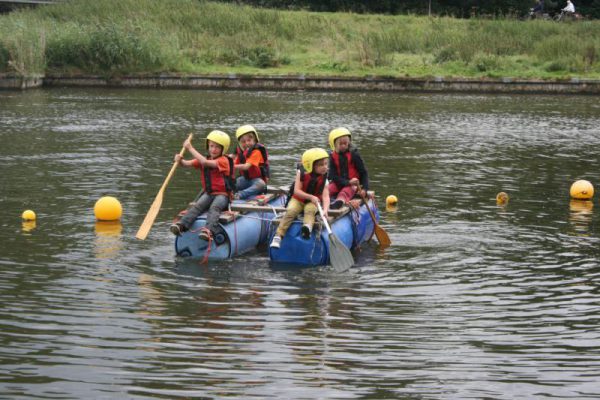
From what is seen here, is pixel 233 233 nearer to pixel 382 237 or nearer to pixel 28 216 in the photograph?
pixel 382 237

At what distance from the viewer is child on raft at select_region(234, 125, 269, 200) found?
16.4m

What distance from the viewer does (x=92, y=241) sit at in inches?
627

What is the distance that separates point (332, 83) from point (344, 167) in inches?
1072

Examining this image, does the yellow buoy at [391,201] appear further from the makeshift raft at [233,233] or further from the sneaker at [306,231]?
the sneaker at [306,231]

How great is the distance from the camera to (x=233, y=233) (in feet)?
48.0

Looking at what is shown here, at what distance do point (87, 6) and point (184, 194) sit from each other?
33.4 metres

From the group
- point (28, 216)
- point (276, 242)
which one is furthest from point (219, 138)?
point (28, 216)

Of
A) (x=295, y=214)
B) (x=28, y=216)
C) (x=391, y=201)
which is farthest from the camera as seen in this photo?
(x=391, y=201)

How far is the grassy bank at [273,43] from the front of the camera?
43125mm

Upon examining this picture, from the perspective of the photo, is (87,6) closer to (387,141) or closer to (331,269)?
(387,141)

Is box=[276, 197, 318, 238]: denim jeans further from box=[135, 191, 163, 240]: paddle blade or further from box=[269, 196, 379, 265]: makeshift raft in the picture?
box=[135, 191, 163, 240]: paddle blade

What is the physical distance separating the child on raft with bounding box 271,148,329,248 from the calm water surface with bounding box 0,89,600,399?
599 mm

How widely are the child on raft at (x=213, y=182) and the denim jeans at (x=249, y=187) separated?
3.93ft

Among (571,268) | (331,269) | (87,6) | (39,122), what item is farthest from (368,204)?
(87,6)
